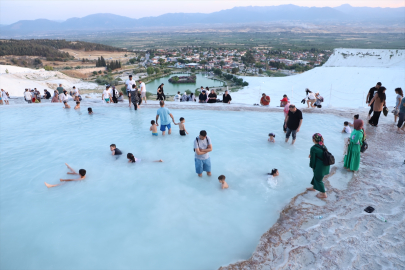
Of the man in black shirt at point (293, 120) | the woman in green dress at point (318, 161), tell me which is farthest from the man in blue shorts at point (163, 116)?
the woman in green dress at point (318, 161)

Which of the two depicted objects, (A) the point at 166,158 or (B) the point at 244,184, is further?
(A) the point at 166,158

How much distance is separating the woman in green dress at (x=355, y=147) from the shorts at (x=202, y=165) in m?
3.48

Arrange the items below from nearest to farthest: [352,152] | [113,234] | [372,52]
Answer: [113,234], [352,152], [372,52]

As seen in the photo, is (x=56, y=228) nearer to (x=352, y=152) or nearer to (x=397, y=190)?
(x=352, y=152)

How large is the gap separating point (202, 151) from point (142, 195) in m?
1.83

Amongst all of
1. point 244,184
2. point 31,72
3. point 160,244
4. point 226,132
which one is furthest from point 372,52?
point 31,72

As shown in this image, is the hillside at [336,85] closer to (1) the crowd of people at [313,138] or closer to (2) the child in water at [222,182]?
(1) the crowd of people at [313,138]

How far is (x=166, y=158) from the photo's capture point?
8016mm

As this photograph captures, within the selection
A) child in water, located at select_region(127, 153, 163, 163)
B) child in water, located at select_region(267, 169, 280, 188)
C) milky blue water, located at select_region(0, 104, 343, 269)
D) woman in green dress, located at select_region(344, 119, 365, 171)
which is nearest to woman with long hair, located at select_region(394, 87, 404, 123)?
milky blue water, located at select_region(0, 104, 343, 269)

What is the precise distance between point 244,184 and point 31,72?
141 ft

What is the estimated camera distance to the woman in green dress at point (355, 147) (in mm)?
5862

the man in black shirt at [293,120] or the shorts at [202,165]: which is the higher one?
the man in black shirt at [293,120]

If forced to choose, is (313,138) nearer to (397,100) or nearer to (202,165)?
(202,165)

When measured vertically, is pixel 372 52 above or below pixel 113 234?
above
